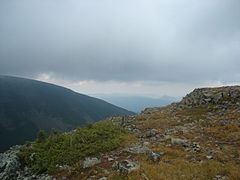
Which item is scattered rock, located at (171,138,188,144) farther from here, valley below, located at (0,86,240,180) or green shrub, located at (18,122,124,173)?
green shrub, located at (18,122,124,173)

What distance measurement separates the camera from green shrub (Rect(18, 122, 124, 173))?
16172 mm

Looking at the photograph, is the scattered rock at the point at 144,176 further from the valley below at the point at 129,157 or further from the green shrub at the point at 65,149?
the green shrub at the point at 65,149

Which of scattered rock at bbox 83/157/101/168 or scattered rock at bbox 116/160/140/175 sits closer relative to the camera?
scattered rock at bbox 116/160/140/175

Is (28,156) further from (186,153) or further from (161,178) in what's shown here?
(186,153)

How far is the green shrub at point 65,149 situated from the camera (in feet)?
53.1

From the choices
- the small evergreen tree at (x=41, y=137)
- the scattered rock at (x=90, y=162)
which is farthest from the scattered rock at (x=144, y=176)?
the small evergreen tree at (x=41, y=137)

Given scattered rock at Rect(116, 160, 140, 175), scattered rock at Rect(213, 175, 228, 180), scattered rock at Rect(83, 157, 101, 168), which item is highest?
scattered rock at Rect(213, 175, 228, 180)

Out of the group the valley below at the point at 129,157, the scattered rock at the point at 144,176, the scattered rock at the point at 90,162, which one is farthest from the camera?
the scattered rock at the point at 90,162

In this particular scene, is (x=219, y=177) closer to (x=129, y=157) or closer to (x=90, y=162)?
(x=129, y=157)

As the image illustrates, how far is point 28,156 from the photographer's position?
17.6 meters

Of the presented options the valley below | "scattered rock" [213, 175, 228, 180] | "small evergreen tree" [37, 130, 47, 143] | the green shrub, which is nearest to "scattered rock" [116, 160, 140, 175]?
the valley below

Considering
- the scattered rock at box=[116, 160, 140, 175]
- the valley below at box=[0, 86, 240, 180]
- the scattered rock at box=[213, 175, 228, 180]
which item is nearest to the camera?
the scattered rock at box=[213, 175, 228, 180]

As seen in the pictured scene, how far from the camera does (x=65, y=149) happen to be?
18.3 meters

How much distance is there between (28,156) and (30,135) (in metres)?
207
